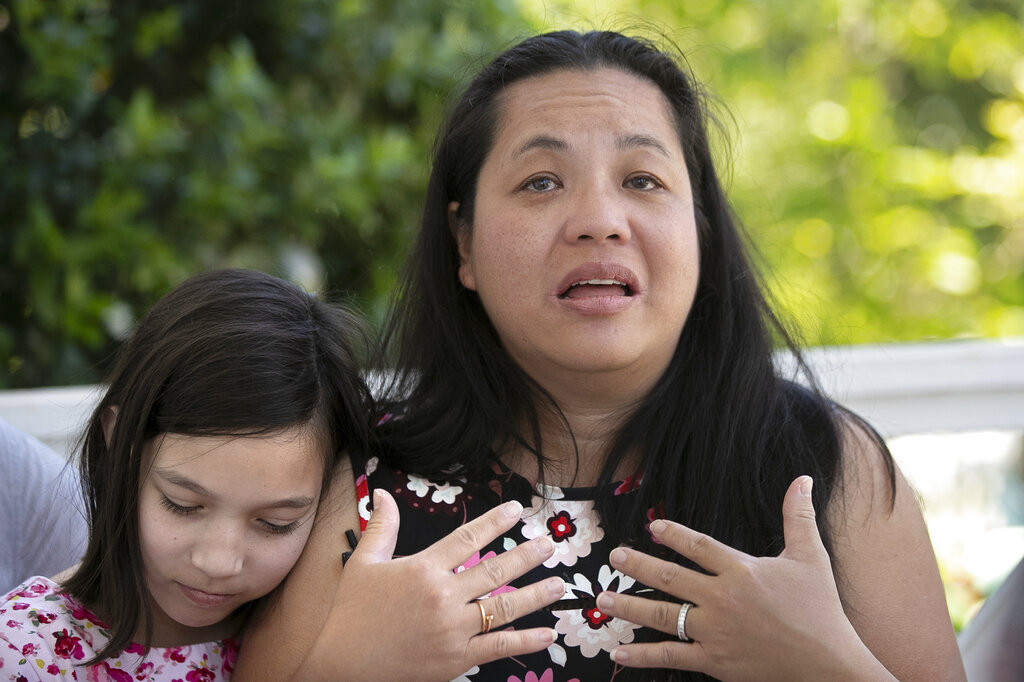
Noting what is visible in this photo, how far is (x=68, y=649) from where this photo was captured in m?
1.51

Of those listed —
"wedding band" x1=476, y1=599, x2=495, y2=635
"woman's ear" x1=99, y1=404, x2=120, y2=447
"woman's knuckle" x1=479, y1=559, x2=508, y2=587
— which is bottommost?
"wedding band" x1=476, y1=599, x2=495, y2=635

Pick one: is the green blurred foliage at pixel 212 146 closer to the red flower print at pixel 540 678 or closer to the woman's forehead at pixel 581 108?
the woman's forehead at pixel 581 108

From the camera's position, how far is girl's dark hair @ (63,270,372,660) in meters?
1.52

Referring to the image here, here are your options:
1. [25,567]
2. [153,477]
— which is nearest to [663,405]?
[153,477]

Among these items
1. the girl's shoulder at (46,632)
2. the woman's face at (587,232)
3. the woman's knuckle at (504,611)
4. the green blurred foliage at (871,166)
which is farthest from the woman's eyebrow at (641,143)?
the green blurred foliage at (871,166)

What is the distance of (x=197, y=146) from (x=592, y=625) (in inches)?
75.5

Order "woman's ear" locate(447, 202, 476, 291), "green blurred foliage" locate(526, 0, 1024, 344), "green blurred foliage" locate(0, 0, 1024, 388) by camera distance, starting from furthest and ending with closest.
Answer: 1. "green blurred foliage" locate(526, 0, 1024, 344)
2. "green blurred foliage" locate(0, 0, 1024, 388)
3. "woman's ear" locate(447, 202, 476, 291)

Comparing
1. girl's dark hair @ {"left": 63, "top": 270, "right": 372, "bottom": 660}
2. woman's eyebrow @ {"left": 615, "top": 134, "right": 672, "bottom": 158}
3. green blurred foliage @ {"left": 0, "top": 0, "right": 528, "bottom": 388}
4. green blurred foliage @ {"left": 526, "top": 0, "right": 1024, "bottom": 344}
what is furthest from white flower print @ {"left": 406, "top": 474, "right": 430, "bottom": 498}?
green blurred foliage @ {"left": 526, "top": 0, "right": 1024, "bottom": 344}

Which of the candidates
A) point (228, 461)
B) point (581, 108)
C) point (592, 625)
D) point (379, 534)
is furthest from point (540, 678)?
point (581, 108)

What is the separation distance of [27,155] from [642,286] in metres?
1.98

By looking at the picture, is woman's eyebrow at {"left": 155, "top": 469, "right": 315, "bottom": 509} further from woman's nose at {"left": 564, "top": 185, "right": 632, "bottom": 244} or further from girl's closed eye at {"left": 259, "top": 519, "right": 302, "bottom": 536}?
woman's nose at {"left": 564, "top": 185, "right": 632, "bottom": 244}

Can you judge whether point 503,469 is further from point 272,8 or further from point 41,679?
point 272,8

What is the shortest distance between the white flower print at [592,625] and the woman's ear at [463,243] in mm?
603

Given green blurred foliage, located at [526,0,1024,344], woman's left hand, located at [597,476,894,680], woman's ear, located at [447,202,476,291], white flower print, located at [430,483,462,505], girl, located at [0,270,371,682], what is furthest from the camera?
green blurred foliage, located at [526,0,1024,344]
